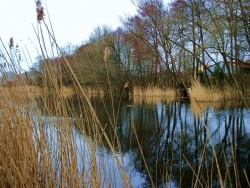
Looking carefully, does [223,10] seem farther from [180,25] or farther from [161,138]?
[161,138]

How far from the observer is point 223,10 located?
912 centimetres

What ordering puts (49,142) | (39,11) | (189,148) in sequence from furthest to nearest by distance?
(189,148)
(49,142)
(39,11)

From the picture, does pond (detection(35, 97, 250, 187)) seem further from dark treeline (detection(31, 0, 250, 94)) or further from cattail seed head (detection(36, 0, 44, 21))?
dark treeline (detection(31, 0, 250, 94))

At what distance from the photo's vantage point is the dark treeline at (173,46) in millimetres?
10305

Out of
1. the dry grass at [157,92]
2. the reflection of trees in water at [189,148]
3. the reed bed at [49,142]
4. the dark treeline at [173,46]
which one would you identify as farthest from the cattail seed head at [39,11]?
the dry grass at [157,92]

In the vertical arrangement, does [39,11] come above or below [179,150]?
above

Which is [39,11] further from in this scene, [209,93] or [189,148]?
[209,93]

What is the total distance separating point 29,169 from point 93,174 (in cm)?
44

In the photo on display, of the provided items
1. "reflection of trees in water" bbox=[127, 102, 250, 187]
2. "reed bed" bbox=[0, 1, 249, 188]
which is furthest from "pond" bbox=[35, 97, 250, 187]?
"reed bed" bbox=[0, 1, 249, 188]

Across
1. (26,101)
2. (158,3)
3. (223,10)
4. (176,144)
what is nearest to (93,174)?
(26,101)

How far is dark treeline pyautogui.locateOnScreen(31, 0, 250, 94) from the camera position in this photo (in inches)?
406

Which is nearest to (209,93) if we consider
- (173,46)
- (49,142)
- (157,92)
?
(157,92)

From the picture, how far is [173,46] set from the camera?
47.1 ft

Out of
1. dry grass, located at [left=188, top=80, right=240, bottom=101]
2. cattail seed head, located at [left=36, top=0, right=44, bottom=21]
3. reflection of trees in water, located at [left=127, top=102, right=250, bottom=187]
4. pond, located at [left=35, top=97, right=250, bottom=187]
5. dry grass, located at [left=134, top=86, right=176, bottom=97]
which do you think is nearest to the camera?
cattail seed head, located at [left=36, top=0, right=44, bottom=21]
